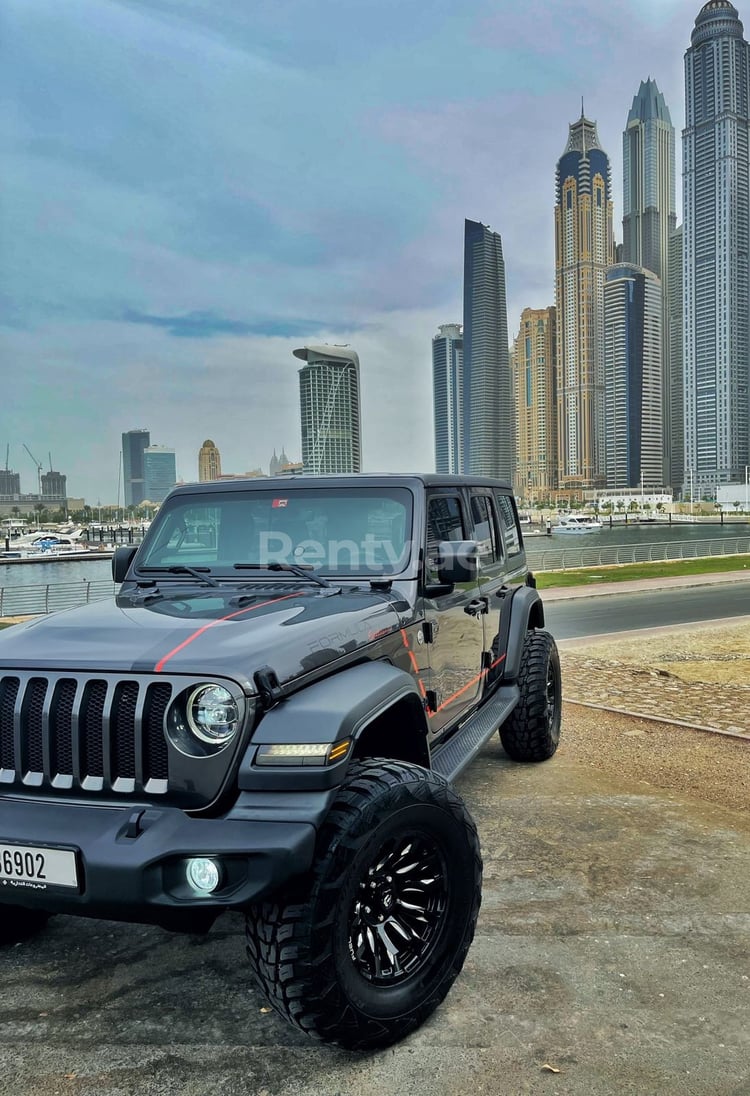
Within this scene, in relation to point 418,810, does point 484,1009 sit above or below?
below

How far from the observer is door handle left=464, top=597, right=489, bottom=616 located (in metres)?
4.84

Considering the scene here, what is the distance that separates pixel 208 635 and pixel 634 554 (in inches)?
1293

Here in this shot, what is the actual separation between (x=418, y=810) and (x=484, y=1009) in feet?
2.81

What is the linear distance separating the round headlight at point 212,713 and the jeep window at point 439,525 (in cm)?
167

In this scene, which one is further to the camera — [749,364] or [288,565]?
[749,364]

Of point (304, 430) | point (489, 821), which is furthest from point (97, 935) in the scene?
point (304, 430)

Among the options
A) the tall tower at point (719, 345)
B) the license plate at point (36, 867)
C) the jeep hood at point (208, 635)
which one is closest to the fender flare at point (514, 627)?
the jeep hood at point (208, 635)

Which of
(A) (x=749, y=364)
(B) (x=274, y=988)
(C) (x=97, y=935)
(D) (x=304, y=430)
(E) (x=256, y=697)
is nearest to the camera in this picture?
(B) (x=274, y=988)

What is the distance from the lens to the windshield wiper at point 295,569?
3.99 m

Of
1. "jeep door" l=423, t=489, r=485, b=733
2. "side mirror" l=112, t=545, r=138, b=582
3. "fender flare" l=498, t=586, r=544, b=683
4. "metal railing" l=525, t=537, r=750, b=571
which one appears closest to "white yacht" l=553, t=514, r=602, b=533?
"metal railing" l=525, t=537, r=750, b=571

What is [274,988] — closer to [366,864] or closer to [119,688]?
[366,864]

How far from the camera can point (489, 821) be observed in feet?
16.8

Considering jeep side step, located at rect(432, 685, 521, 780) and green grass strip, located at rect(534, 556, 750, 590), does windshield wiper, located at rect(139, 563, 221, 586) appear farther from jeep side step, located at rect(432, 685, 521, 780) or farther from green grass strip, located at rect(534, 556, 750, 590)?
green grass strip, located at rect(534, 556, 750, 590)
